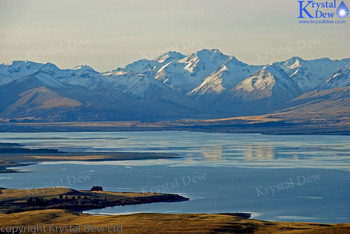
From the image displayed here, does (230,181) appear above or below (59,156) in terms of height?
below

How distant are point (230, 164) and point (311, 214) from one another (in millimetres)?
67644

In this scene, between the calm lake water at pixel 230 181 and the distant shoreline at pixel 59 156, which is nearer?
the calm lake water at pixel 230 181

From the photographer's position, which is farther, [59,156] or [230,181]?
[59,156]

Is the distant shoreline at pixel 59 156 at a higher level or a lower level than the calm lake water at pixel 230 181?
higher

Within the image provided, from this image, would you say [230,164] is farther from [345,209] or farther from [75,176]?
[345,209]

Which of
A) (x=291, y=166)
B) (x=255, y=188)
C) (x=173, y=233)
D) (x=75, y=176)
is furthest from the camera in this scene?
(x=291, y=166)

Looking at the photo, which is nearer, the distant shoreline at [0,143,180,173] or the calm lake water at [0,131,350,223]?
the calm lake water at [0,131,350,223]

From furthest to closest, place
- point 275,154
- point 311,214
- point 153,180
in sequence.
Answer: point 275,154 → point 153,180 → point 311,214

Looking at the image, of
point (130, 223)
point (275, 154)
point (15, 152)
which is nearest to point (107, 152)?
point (15, 152)

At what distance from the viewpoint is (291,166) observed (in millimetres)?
149500

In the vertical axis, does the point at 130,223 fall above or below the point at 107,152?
below

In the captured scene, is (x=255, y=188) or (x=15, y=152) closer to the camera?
(x=255, y=188)

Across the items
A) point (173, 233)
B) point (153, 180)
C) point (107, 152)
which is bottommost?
point (173, 233)

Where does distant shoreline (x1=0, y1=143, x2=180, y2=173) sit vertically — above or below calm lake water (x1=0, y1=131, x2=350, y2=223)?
above
